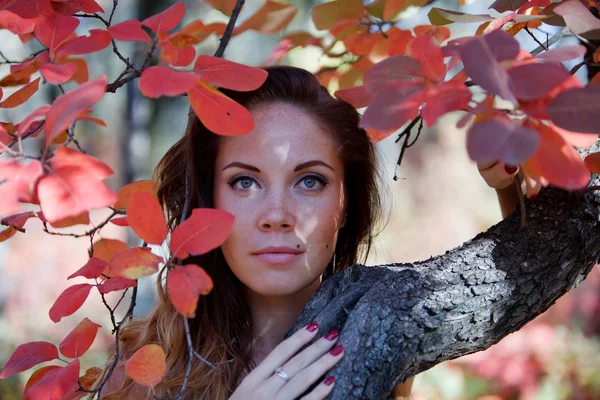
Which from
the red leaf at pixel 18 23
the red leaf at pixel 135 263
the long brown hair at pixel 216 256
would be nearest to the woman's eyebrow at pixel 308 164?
the long brown hair at pixel 216 256

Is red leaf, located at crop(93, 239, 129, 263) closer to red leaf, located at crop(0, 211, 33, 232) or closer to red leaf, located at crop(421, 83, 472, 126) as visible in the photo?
red leaf, located at crop(0, 211, 33, 232)

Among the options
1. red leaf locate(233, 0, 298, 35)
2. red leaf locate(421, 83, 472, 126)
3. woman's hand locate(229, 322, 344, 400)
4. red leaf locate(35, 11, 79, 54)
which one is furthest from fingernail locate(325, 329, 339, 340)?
red leaf locate(233, 0, 298, 35)

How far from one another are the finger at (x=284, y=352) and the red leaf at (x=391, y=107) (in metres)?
0.45

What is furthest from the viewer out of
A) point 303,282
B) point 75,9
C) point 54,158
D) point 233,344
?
point 233,344

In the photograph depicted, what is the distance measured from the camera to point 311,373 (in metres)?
1.00

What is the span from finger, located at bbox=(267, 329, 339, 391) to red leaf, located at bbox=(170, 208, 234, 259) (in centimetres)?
27

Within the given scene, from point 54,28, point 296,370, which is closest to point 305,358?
point 296,370

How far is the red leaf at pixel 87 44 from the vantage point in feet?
3.14

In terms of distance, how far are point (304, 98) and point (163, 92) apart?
1.98 ft

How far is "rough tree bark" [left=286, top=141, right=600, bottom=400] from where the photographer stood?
1001 millimetres

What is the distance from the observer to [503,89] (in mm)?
673

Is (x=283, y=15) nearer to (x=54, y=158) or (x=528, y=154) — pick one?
(x=54, y=158)

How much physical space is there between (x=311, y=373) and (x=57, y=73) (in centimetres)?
58

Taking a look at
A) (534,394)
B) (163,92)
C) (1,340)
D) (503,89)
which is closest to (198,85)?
(163,92)
